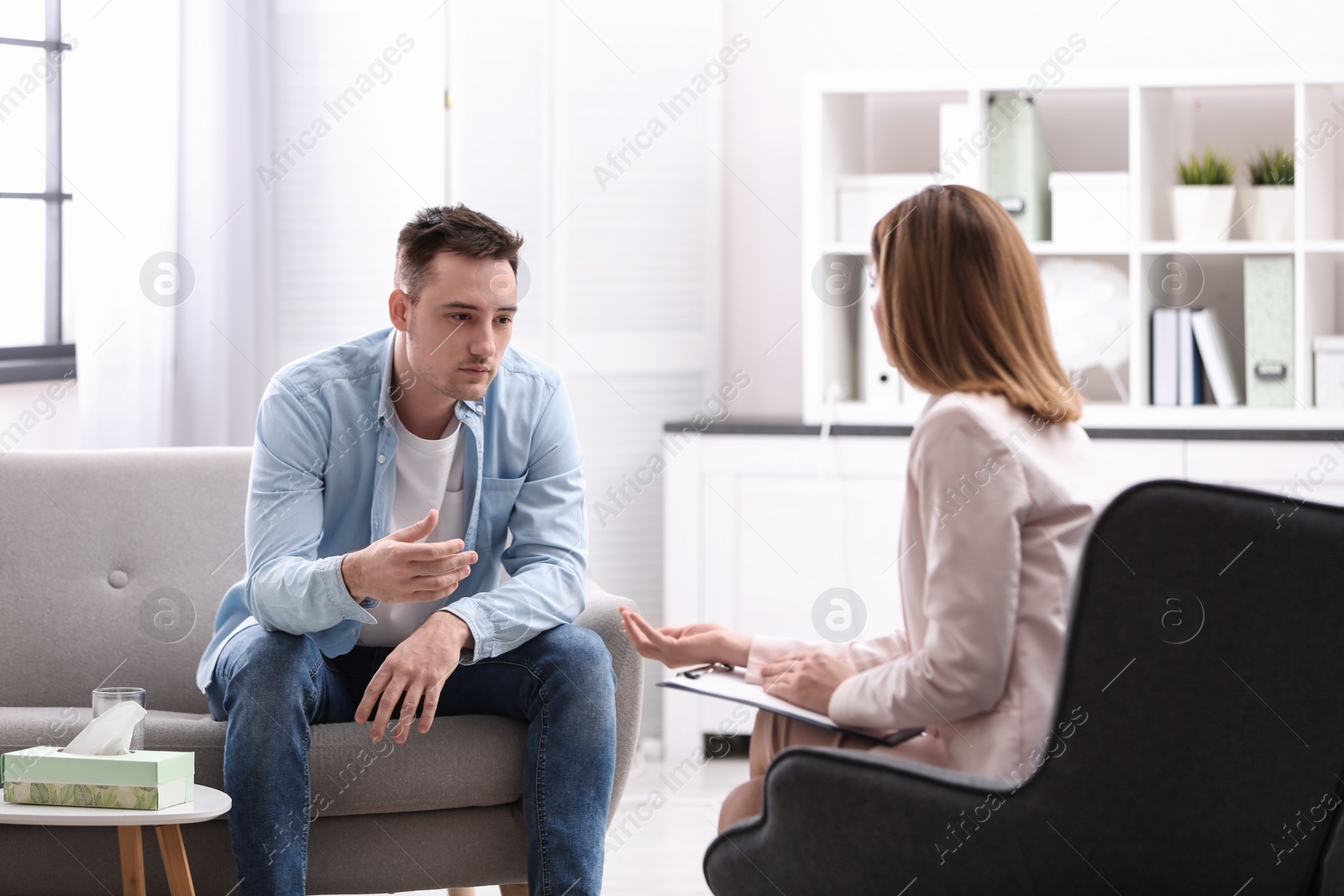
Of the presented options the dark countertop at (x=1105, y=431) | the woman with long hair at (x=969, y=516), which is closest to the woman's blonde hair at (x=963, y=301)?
the woman with long hair at (x=969, y=516)

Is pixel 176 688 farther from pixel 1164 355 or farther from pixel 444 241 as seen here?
pixel 1164 355

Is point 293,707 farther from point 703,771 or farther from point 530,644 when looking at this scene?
point 703,771

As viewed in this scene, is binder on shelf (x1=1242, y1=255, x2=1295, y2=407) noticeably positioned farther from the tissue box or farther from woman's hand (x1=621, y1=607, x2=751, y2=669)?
the tissue box

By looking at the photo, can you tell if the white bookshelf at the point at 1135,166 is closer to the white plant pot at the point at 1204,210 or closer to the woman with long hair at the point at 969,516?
the white plant pot at the point at 1204,210

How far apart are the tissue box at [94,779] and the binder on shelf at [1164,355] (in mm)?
2294

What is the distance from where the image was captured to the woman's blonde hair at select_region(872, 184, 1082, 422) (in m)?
1.24

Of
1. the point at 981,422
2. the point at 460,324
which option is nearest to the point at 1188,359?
the point at 460,324

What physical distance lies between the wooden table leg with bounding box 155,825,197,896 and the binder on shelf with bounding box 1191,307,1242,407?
7.71 feet

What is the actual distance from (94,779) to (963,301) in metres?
1.07

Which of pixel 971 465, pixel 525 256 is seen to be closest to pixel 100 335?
pixel 525 256

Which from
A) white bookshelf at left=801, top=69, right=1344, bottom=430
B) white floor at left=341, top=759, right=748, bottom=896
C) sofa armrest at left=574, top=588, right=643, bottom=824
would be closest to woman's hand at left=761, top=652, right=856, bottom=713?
sofa armrest at left=574, top=588, right=643, bottom=824

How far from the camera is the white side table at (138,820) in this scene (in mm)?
1442

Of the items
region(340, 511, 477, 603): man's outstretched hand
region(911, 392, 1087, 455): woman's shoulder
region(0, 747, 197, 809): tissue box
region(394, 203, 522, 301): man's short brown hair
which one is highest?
region(394, 203, 522, 301): man's short brown hair

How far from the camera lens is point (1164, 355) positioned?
2.99 metres
